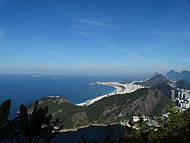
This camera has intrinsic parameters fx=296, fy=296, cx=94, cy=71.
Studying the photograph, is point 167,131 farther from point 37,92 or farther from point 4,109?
point 37,92

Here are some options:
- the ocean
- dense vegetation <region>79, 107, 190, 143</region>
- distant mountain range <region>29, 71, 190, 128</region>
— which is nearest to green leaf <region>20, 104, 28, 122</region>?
dense vegetation <region>79, 107, 190, 143</region>

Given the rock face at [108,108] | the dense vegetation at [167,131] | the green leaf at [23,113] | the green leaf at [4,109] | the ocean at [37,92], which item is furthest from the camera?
the ocean at [37,92]

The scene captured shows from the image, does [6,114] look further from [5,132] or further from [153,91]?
[153,91]

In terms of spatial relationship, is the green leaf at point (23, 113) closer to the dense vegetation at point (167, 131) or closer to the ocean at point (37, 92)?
the dense vegetation at point (167, 131)

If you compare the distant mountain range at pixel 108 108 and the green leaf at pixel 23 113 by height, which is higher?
the green leaf at pixel 23 113

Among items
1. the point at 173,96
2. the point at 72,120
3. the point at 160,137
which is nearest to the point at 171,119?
the point at 160,137

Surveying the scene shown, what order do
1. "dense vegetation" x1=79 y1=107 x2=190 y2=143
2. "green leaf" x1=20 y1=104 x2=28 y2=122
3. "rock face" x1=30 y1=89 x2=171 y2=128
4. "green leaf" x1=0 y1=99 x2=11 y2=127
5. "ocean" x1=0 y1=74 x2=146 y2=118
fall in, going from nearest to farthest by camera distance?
"green leaf" x1=0 y1=99 x2=11 y2=127 → "green leaf" x1=20 y1=104 x2=28 y2=122 → "dense vegetation" x1=79 y1=107 x2=190 y2=143 → "rock face" x1=30 y1=89 x2=171 y2=128 → "ocean" x1=0 y1=74 x2=146 y2=118

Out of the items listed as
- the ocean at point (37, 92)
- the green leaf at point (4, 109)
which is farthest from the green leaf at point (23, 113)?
the ocean at point (37, 92)

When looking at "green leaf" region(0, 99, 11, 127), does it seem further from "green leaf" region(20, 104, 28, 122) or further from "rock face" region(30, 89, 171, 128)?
"rock face" region(30, 89, 171, 128)
